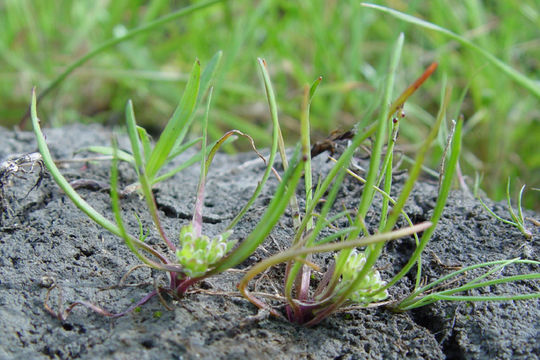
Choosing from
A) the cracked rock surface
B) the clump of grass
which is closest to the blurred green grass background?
the cracked rock surface

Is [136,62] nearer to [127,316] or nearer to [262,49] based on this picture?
[262,49]

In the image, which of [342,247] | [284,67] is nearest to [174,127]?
[342,247]

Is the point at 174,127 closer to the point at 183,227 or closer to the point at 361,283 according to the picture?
the point at 183,227

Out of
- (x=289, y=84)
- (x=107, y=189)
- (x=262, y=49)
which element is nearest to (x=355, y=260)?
(x=107, y=189)

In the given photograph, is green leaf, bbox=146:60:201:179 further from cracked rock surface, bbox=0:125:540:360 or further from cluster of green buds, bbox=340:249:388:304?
cluster of green buds, bbox=340:249:388:304

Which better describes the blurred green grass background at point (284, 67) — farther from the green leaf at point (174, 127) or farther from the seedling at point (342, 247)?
the seedling at point (342, 247)
